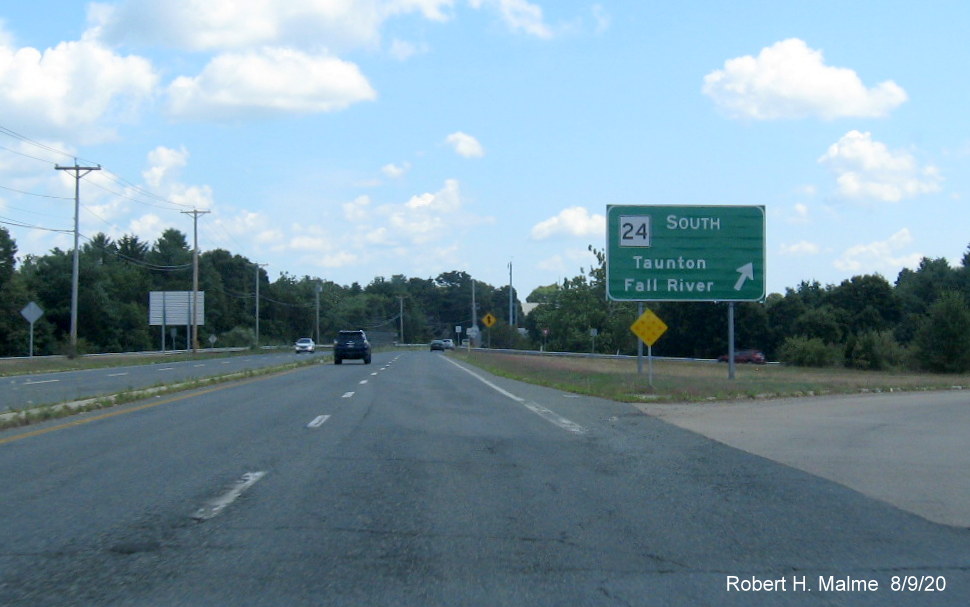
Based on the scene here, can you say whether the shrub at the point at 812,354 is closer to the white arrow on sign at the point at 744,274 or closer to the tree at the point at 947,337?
the tree at the point at 947,337

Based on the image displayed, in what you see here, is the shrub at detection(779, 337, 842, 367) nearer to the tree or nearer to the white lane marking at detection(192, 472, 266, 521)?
the tree

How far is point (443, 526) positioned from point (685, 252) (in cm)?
2486

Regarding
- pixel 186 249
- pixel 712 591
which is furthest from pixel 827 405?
pixel 186 249

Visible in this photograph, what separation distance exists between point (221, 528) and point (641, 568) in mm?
3603

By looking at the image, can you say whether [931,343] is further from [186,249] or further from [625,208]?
[186,249]

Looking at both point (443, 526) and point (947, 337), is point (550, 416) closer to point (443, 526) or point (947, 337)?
point (443, 526)

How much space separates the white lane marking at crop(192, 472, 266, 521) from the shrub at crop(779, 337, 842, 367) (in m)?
59.2

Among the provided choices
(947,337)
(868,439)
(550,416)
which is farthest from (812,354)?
(868,439)

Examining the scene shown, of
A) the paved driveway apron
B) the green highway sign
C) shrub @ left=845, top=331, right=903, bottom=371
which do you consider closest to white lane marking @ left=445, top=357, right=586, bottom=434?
the paved driveway apron

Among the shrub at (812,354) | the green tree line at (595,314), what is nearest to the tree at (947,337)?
the green tree line at (595,314)

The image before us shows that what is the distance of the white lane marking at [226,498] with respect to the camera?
871 cm

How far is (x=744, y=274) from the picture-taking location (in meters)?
32.2

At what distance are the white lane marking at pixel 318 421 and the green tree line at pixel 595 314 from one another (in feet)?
158

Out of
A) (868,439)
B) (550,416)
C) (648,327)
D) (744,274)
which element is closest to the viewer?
(868,439)
